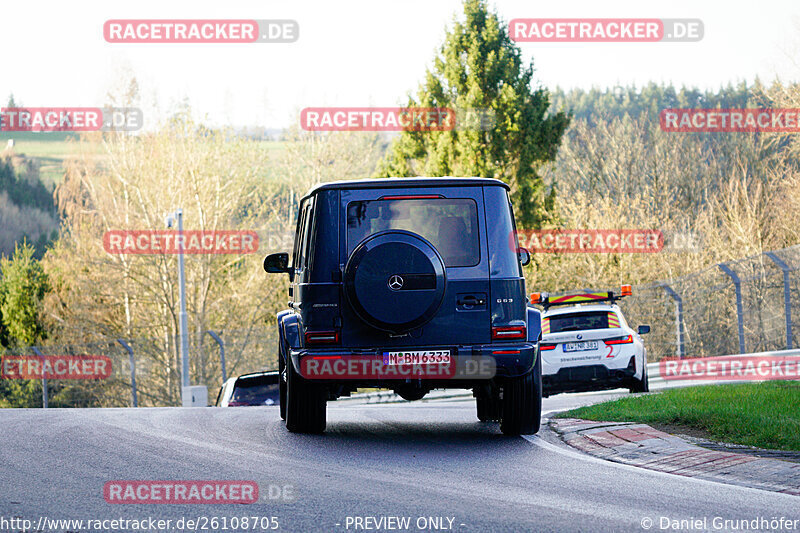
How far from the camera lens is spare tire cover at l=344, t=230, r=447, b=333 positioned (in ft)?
27.8

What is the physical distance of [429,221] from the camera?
9.10m

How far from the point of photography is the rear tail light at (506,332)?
9.01 m

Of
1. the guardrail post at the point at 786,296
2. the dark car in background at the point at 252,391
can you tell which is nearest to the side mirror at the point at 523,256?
the dark car in background at the point at 252,391

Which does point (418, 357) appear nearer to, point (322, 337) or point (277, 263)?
point (322, 337)

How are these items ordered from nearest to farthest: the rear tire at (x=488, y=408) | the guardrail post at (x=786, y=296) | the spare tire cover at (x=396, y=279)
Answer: the spare tire cover at (x=396, y=279) < the rear tire at (x=488, y=408) < the guardrail post at (x=786, y=296)

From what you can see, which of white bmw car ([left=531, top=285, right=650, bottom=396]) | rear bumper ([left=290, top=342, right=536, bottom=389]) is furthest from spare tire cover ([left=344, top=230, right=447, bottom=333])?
white bmw car ([left=531, top=285, right=650, bottom=396])

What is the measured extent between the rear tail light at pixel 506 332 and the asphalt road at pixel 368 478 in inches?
38.3

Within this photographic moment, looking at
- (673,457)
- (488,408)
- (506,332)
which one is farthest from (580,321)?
(673,457)

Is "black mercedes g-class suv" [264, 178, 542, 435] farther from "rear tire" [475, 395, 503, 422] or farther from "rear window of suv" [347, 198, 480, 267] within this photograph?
"rear tire" [475, 395, 503, 422]

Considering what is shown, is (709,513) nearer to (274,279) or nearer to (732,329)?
(732,329)

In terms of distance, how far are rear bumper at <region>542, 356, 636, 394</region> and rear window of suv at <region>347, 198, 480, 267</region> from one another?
801cm

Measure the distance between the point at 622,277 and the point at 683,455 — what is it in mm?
27163

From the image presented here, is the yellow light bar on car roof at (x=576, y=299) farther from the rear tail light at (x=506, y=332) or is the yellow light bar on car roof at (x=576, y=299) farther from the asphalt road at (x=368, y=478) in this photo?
the rear tail light at (x=506, y=332)

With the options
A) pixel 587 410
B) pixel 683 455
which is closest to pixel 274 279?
pixel 587 410
